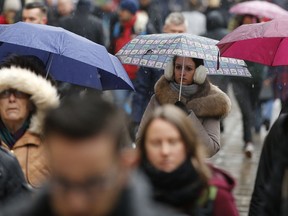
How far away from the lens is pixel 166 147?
4367 mm

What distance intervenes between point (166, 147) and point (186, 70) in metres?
3.00

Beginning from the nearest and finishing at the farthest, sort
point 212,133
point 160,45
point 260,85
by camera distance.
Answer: point 212,133 < point 160,45 < point 260,85

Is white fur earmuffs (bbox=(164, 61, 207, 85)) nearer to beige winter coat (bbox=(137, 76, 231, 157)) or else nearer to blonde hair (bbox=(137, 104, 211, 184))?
beige winter coat (bbox=(137, 76, 231, 157))

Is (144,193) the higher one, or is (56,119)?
(56,119)

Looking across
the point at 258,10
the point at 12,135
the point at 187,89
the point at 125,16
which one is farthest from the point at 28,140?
the point at 125,16

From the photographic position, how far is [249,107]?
43.5 ft

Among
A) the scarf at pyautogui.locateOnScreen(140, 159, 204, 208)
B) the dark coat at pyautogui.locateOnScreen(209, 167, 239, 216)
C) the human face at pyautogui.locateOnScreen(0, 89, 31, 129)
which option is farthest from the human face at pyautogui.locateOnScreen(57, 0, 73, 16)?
the scarf at pyautogui.locateOnScreen(140, 159, 204, 208)

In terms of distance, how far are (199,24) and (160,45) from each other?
9243mm

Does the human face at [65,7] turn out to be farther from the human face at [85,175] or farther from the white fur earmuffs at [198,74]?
the human face at [85,175]

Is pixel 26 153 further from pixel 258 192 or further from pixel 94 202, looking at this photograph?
pixel 94 202

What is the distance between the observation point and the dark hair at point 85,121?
2.58 meters

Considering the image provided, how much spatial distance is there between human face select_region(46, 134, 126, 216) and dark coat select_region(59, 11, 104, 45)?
1009cm

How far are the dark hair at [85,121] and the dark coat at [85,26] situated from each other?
996 cm

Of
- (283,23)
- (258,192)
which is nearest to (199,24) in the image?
(283,23)
